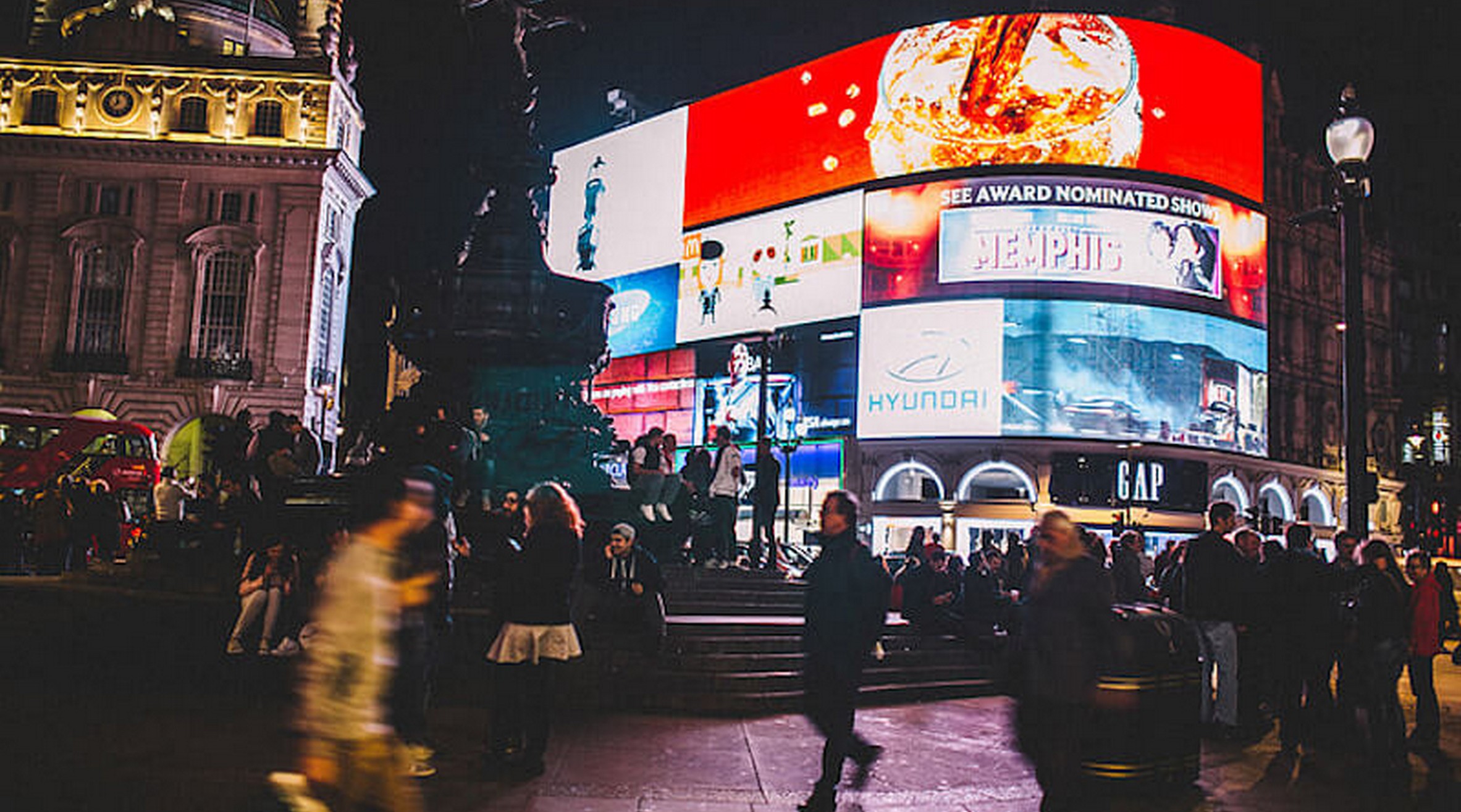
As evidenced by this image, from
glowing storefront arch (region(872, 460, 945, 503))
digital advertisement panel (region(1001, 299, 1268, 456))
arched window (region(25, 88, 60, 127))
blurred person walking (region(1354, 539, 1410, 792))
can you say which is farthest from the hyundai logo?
arched window (region(25, 88, 60, 127))

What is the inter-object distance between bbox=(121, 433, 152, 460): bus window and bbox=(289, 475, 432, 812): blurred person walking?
25430 mm

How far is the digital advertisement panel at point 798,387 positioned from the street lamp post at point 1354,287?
29103mm

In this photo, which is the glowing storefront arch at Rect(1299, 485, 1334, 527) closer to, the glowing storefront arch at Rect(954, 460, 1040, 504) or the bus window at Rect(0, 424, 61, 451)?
the glowing storefront arch at Rect(954, 460, 1040, 504)

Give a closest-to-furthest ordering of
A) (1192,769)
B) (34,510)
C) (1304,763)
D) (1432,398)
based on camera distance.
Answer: (1192,769) < (1304,763) < (34,510) < (1432,398)

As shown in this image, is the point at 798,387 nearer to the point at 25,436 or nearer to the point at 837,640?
the point at 25,436

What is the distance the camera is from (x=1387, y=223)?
53.6 metres

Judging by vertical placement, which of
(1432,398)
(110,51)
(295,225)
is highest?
(110,51)

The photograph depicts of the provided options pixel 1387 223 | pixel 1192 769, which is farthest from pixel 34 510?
pixel 1387 223

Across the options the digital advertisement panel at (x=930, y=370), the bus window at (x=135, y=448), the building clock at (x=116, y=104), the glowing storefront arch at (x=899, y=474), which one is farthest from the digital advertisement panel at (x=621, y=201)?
the bus window at (x=135, y=448)

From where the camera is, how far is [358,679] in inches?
195

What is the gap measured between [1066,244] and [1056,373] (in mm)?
4580

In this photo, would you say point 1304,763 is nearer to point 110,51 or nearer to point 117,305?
point 117,305

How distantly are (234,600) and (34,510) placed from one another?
36.3ft

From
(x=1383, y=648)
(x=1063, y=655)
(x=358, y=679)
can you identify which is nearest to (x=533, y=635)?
(x=358, y=679)
